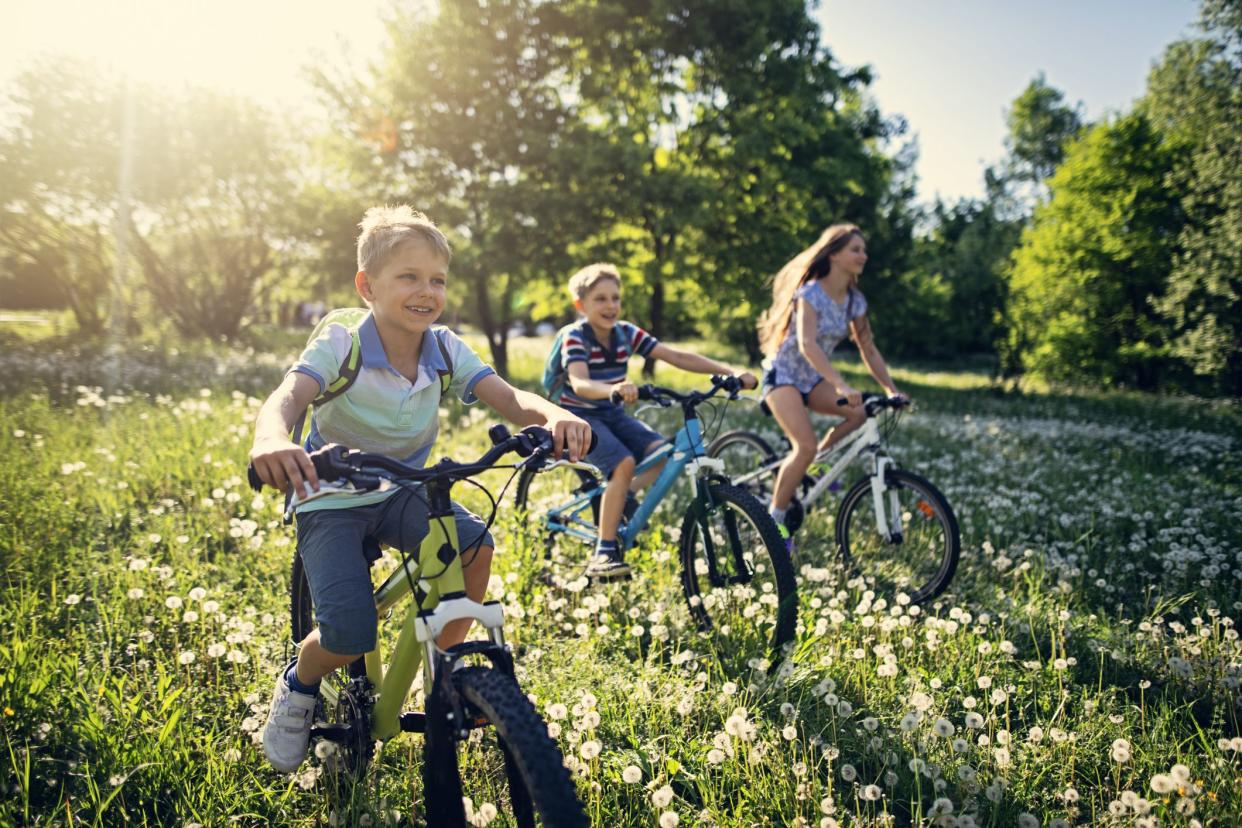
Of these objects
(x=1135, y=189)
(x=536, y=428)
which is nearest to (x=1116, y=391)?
(x=1135, y=189)

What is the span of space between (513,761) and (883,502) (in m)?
3.83

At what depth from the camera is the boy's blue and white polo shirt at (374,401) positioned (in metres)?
2.56

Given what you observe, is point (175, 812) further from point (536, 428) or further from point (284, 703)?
point (536, 428)

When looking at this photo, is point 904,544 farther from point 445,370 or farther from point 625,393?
point 445,370

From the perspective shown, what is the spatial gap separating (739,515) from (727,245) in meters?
16.0

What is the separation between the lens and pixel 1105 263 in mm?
22578

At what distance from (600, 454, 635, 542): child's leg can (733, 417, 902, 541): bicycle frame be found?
1.41m

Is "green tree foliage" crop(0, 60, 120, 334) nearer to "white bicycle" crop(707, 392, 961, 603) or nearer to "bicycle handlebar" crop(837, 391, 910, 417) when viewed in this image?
"white bicycle" crop(707, 392, 961, 603)

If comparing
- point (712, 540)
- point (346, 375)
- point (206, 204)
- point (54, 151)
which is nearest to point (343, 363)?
point (346, 375)

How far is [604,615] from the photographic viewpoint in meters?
3.97

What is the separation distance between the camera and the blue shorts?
481cm

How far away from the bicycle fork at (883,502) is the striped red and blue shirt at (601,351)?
1920 mm

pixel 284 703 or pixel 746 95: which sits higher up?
pixel 746 95

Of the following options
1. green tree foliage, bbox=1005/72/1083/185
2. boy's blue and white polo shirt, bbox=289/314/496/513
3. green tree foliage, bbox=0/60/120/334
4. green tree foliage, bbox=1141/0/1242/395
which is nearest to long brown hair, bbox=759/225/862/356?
boy's blue and white polo shirt, bbox=289/314/496/513
